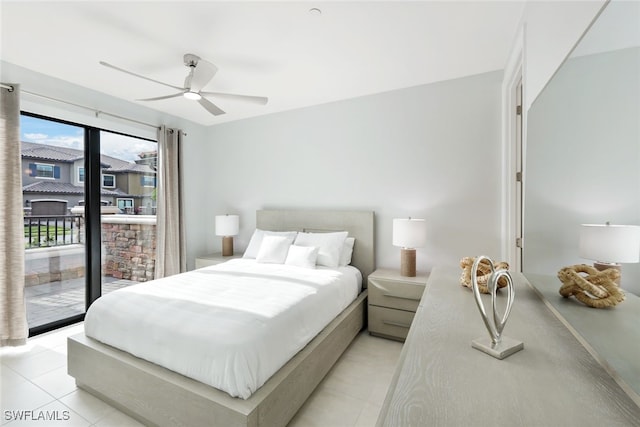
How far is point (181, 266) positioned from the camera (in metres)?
4.00

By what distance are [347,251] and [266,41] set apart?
2172mm

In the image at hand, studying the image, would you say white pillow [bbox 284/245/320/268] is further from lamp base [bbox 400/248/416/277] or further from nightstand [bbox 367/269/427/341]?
lamp base [bbox 400/248/416/277]

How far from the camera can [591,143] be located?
0.83m

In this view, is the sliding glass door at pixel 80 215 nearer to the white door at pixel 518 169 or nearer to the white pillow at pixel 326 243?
the white pillow at pixel 326 243

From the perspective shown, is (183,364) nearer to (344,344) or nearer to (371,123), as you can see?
(344,344)

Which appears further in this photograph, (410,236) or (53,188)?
(53,188)

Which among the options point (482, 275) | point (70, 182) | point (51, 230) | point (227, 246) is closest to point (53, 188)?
point (70, 182)

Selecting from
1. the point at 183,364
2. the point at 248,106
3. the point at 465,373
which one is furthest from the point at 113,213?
the point at 465,373

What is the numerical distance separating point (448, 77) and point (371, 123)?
89 cm

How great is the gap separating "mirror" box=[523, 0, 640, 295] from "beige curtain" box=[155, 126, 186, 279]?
3.93 m

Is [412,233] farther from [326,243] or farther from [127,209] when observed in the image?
[127,209]

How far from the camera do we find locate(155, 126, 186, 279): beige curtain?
Result: 3.75 meters

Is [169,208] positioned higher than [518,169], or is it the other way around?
[518,169]

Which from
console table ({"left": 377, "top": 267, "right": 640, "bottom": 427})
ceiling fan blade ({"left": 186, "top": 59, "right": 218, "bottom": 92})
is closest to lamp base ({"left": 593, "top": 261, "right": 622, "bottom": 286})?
console table ({"left": 377, "top": 267, "right": 640, "bottom": 427})
